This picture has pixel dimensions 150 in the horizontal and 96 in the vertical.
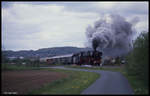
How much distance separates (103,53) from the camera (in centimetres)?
6488

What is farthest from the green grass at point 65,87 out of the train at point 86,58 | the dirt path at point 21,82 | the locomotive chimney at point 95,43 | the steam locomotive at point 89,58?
the locomotive chimney at point 95,43

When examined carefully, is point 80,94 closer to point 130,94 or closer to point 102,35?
point 130,94

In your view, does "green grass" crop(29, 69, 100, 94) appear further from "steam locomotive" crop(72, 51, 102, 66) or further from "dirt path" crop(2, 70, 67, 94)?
"steam locomotive" crop(72, 51, 102, 66)

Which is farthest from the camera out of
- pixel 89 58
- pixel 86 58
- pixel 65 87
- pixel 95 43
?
pixel 86 58

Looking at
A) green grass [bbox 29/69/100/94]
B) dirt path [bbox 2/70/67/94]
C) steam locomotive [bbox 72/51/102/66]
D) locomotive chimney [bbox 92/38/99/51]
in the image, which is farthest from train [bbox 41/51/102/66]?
green grass [bbox 29/69/100/94]

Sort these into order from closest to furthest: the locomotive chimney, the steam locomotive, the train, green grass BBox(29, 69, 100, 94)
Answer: green grass BBox(29, 69, 100, 94) < the steam locomotive < the train < the locomotive chimney

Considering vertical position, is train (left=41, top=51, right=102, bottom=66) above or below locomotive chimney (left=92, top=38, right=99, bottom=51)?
below

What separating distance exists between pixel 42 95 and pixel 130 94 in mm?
5889

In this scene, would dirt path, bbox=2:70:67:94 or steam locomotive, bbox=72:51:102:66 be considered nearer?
dirt path, bbox=2:70:67:94

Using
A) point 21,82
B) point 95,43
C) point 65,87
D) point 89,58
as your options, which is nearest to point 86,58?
point 89,58

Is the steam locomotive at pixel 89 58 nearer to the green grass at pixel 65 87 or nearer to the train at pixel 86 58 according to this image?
the train at pixel 86 58

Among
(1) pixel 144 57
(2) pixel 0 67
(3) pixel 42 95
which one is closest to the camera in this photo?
(3) pixel 42 95

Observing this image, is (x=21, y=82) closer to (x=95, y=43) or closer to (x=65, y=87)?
(x=65, y=87)

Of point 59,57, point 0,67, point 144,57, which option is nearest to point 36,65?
point 59,57
